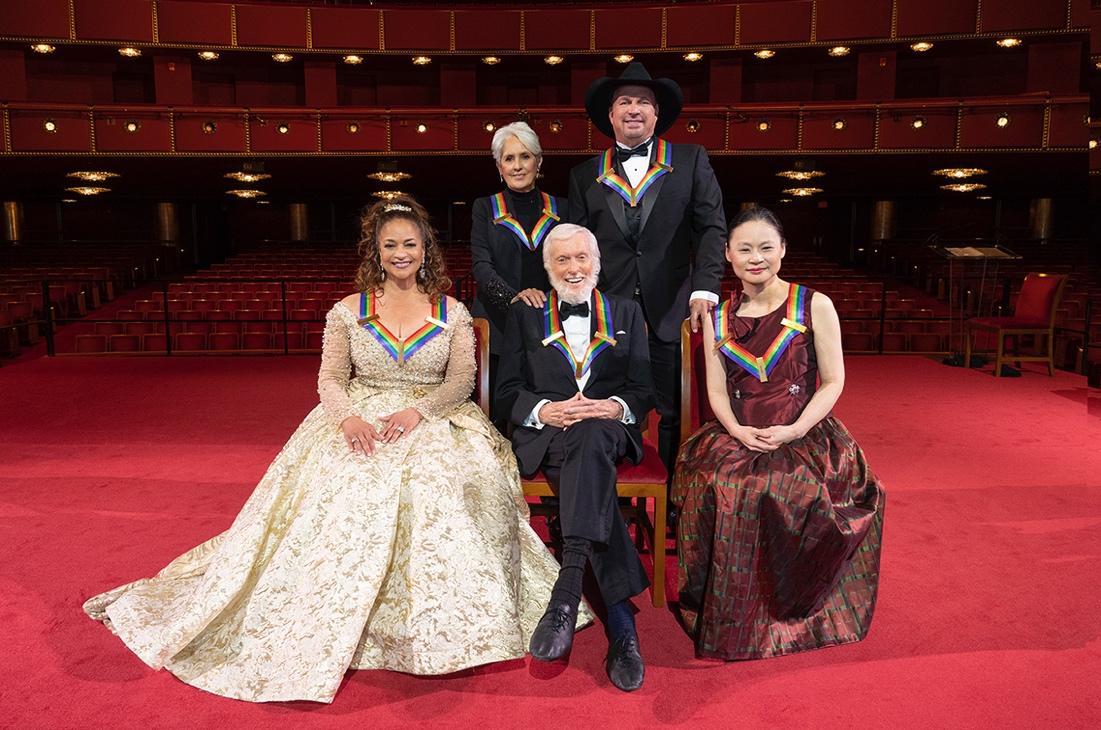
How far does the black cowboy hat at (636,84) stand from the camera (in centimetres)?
259

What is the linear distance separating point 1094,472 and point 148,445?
5.05m

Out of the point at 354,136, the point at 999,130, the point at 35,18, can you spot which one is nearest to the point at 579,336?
the point at 354,136

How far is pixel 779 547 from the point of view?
214 cm

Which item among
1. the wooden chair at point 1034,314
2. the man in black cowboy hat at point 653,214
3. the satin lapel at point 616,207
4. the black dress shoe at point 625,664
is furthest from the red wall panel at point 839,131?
the black dress shoe at point 625,664

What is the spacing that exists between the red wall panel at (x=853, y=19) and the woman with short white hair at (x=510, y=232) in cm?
1335

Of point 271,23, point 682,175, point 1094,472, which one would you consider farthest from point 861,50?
point 682,175

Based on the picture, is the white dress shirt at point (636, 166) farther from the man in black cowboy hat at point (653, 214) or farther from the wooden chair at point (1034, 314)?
the wooden chair at point (1034, 314)

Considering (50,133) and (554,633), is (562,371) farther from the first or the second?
(50,133)

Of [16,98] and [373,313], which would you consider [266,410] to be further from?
[16,98]

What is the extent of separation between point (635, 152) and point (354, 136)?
12.2m

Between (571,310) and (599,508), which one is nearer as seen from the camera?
(599,508)

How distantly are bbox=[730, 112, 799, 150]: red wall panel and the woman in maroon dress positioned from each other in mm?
11983

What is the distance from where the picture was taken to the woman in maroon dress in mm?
2113

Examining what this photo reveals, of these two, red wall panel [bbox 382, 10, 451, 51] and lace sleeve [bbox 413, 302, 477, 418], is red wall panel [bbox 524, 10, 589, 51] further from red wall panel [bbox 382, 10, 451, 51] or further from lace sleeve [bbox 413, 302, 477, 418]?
lace sleeve [bbox 413, 302, 477, 418]
